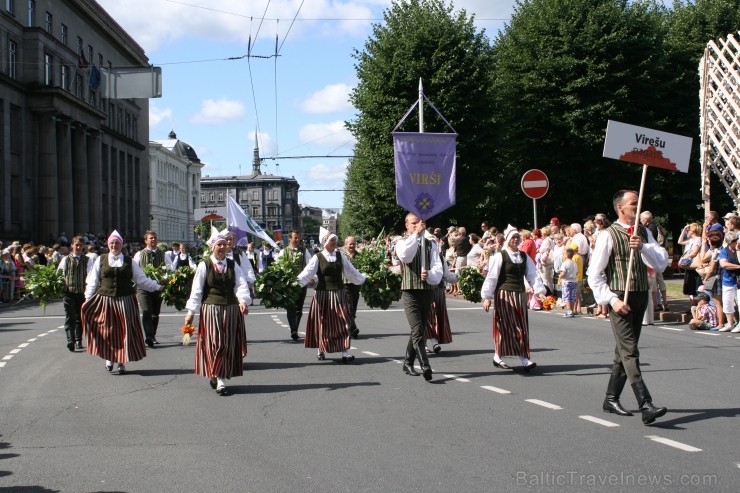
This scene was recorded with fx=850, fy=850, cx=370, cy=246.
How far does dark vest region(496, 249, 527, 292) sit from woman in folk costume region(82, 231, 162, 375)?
4.94 metres

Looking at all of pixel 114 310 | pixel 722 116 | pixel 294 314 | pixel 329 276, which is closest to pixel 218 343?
pixel 114 310

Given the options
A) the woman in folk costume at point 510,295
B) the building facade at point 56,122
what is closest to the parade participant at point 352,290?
the woman in folk costume at point 510,295

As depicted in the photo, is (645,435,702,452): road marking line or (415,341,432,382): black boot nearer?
(645,435,702,452): road marking line

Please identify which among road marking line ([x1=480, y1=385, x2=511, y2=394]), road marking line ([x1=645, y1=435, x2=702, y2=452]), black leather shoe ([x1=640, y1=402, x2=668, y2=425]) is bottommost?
road marking line ([x1=645, y1=435, x2=702, y2=452])

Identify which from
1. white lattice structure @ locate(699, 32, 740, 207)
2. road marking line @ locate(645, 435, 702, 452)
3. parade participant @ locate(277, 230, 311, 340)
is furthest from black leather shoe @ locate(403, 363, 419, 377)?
white lattice structure @ locate(699, 32, 740, 207)

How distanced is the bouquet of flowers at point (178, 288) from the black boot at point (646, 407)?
8.19 metres

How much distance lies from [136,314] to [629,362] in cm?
692

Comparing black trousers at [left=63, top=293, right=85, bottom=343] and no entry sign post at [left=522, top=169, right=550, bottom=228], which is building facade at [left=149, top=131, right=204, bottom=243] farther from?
black trousers at [left=63, top=293, right=85, bottom=343]

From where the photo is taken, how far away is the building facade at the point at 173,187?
348ft

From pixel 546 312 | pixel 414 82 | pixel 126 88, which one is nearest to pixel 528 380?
pixel 546 312

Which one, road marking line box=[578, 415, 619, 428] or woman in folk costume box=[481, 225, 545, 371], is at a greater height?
woman in folk costume box=[481, 225, 545, 371]

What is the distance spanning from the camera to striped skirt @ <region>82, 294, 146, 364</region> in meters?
11.3

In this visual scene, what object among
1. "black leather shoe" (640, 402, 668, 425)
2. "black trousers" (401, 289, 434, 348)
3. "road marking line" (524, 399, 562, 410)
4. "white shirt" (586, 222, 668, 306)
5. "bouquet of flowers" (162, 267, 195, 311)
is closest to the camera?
"black leather shoe" (640, 402, 668, 425)

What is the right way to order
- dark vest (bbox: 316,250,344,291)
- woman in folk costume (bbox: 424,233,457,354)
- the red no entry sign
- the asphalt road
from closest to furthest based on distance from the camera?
the asphalt road
dark vest (bbox: 316,250,344,291)
woman in folk costume (bbox: 424,233,457,354)
the red no entry sign
